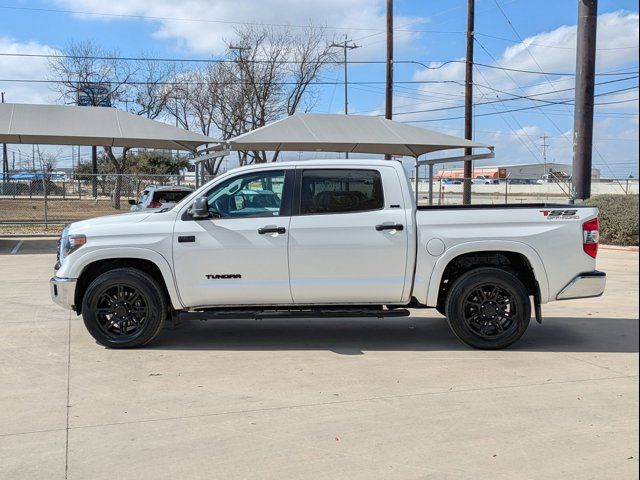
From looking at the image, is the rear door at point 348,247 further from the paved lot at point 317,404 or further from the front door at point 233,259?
the paved lot at point 317,404

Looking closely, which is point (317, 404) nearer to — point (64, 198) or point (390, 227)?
point (390, 227)

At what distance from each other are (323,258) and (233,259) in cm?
93

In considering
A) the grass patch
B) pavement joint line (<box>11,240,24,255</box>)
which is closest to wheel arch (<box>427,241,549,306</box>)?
the grass patch

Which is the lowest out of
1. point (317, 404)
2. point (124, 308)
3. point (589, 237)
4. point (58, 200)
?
point (317, 404)

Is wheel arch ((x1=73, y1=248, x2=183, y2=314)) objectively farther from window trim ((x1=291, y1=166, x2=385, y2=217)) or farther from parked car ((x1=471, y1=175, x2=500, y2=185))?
parked car ((x1=471, y1=175, x2=500, y2=185))

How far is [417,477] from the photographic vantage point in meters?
3.68

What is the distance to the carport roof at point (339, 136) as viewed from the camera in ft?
61.8

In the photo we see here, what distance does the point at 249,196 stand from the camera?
6.49 metres

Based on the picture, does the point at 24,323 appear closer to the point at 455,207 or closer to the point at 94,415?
the point at 94,415

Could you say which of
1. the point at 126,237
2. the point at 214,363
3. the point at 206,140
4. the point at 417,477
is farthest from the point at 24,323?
the point at 206,140

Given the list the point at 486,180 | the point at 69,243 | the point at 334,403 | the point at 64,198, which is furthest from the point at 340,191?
the point at 486,180

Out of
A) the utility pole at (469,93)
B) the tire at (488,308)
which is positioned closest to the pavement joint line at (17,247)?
the tire at (488,308)

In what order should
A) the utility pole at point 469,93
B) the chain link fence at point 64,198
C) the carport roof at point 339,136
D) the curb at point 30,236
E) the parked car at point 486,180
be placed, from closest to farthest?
the carport roof at point 339,136
the curb at point 30,236
the chain link fence at point 64,198
the utility pole at point 469,93
the parked car at point 486,180

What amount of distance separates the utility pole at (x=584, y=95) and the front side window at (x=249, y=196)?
41.3ft
